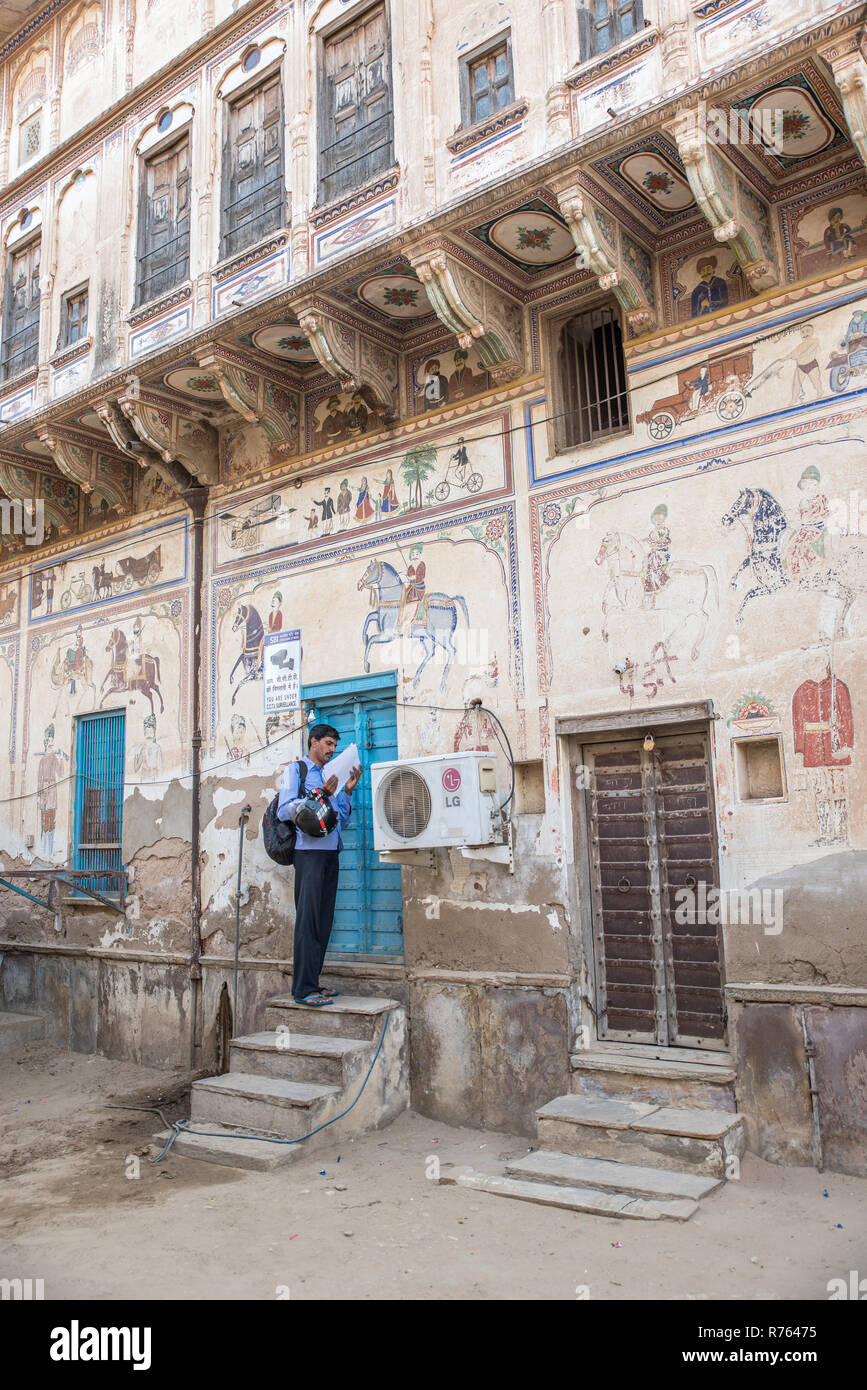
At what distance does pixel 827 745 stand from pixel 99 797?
311 inches

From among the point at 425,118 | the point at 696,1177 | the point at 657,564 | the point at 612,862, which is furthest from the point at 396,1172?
the point at 425,118

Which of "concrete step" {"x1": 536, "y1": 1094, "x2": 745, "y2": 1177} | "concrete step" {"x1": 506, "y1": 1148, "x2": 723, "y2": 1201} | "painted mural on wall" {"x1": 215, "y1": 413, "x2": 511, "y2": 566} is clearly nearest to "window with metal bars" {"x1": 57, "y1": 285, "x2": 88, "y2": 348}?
"painted mural on wall" {"x1": 215, "y1": 413, "x2": 511, "y2": 566}

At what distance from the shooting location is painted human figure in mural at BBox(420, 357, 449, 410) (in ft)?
28.1

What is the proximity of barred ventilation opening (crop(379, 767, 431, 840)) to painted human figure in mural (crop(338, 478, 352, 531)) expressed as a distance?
8.51ft

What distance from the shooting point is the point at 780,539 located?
663cm

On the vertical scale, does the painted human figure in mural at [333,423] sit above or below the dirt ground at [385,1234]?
above

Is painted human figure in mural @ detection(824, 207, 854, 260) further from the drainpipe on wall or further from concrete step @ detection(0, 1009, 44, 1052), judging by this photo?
concrete step @ detection(0, 1009, 44, 1052)

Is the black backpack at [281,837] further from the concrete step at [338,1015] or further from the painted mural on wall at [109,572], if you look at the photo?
the painted mural on wall at [109,572]

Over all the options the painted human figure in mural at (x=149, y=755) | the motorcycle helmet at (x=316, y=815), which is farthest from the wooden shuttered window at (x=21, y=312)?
the motorcycle helmet at (x=316, y=815)

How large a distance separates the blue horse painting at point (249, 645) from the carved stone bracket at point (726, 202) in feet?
17.3

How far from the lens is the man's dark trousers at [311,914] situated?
26.0 ft

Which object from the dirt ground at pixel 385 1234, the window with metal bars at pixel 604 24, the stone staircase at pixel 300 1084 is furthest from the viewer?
the window with metal bars at pixel 604 24

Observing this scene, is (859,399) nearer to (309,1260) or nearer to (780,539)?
(780,539)

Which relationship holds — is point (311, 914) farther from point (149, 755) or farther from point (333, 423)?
point (333, 423)
